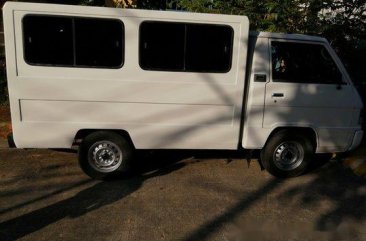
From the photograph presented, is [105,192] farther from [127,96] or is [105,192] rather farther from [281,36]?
[281,36]

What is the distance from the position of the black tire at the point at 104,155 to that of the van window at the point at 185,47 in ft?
3.54

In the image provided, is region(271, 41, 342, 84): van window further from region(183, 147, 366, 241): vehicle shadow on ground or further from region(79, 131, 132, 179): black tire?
region(79, 131, 132, 179): black tire

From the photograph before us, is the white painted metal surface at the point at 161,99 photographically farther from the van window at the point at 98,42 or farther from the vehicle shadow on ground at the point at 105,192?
the vehicle shadow on ground at the point at 105,192

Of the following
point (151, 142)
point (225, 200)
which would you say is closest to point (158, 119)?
point (151, 142)

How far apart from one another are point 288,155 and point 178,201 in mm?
1923

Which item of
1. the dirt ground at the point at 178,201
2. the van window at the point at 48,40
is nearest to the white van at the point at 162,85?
the van window at the point at 48,40

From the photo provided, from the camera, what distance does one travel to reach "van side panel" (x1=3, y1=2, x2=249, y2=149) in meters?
4.68

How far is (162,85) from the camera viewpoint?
4.93m

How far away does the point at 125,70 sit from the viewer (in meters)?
4.83

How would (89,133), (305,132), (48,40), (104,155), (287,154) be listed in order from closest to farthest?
(48,40)
(89,133)
(104,155)
(305,132)
(287,154)

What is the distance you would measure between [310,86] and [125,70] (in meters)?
2.56

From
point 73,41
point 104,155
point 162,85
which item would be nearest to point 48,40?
point 73,41

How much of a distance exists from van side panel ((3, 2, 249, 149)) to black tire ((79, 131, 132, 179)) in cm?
16

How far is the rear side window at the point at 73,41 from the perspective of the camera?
462cm
